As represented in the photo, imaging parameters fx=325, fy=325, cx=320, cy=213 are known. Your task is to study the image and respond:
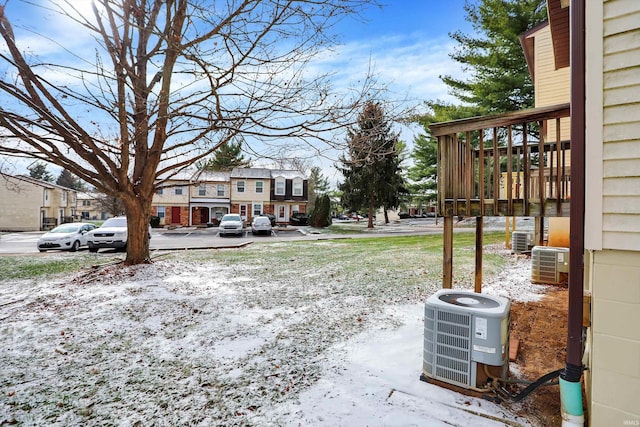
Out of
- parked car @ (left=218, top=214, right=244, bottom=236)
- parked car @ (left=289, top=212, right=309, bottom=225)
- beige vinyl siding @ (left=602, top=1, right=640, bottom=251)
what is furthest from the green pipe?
parked car @ (left=289, top=212, right=309, bottom=225)

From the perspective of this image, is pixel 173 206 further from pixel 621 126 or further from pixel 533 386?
pixel 621 126

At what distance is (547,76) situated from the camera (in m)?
9.69

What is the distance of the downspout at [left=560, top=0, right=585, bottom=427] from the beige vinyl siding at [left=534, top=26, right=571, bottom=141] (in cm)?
873

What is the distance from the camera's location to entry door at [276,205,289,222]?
32.0 m

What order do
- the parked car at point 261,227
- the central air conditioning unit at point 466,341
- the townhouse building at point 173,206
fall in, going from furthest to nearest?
1. the townhouse building at point 173,206
2. the parked car at point 261,227
3. the central air conditioning unit at point 466,341

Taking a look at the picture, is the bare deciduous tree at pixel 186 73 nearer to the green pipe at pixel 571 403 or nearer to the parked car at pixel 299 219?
the green pipe at pixel 571 403

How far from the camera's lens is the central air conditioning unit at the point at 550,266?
6254 mm

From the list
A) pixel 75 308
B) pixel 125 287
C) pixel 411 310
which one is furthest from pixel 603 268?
pixel 125 287

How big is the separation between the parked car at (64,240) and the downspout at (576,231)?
16635 mm

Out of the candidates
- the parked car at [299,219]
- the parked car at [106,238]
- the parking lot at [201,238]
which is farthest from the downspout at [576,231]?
the parked car at [299,219]

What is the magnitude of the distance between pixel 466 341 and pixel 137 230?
7.89m

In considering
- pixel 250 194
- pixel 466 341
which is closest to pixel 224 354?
pixel 466 341

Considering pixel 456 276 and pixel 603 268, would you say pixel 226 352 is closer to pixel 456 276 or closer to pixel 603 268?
pixel 603 268

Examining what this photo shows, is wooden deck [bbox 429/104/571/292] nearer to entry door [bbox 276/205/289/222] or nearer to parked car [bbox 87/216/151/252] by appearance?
parked car [bbox 87/216/151/252]
